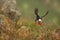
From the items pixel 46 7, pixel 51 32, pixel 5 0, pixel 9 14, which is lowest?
pixel 51 32

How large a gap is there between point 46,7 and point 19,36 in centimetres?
483

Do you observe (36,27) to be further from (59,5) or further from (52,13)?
(59,5)

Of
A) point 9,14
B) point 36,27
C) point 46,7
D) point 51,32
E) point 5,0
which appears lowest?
point 51,32

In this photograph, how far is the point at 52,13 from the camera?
29.6ft

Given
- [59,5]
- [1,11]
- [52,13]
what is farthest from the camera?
[59,5]

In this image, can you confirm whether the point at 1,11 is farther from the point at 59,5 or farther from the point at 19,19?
the point at 59,5

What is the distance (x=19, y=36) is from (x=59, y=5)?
5217 mm

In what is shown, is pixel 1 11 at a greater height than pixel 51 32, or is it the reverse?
pixel 1 11

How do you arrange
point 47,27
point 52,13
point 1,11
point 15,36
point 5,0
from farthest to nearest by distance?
point 52,13 < point 5,0 < point 1,11 < point 47,27 < point 15,36

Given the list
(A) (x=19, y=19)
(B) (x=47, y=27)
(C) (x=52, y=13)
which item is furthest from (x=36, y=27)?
(C) (x=52, y=13)

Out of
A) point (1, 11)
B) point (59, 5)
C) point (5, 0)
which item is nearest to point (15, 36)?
point (1, 11)

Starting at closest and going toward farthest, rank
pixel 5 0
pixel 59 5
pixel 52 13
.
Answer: pixel 5 0, pixel 52 13, pixel 59 5

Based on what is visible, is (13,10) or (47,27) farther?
(13,10)

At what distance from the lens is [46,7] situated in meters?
9.48
